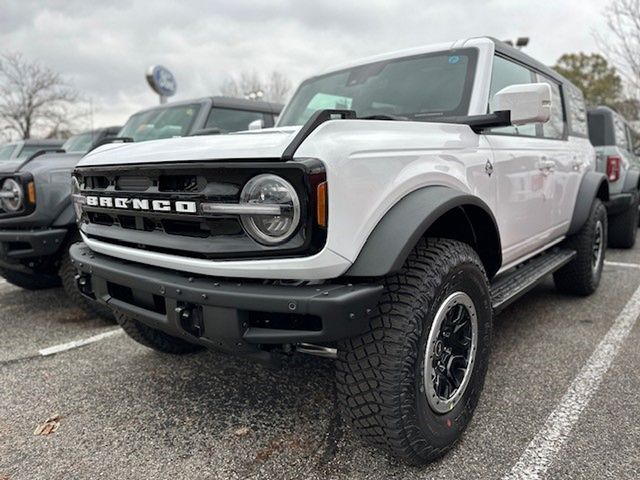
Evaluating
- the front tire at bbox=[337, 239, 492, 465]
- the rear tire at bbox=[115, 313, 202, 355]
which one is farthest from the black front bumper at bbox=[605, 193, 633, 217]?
the rear tire at bbox=[115, 313, 202, 355]

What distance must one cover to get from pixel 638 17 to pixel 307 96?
14181 mm

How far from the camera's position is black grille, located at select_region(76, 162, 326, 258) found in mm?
1665

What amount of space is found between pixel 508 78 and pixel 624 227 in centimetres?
→ 451

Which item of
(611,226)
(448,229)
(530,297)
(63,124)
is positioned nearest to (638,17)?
(611,226)

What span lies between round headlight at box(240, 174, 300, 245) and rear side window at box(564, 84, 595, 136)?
3461 millimetres

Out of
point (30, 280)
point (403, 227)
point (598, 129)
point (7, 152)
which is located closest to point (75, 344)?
point (30, 280)

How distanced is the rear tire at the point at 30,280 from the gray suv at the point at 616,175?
6139 mm

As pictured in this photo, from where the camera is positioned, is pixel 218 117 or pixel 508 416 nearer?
pixel 508 416

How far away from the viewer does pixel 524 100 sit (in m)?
2.16

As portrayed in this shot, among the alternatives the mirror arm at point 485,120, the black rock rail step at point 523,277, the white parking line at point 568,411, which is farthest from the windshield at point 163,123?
the white parking line at point 568,411

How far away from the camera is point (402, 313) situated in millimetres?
1779

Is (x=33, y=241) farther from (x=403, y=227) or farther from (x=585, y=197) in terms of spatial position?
(x=585, y=197)

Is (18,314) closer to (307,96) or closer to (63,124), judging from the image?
(307,96)

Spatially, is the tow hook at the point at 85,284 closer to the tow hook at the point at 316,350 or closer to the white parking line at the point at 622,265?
the tow hook at the point at 316,350
